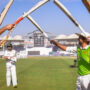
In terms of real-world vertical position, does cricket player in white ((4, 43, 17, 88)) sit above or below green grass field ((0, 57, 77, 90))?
above

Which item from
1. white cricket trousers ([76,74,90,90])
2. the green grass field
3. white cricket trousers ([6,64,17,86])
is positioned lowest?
the green grass field

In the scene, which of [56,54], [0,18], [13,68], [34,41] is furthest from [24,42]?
[0,18]

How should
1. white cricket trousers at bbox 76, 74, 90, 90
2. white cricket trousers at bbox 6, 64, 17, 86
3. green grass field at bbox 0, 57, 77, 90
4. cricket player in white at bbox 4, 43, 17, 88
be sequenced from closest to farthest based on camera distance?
white cricket trousers at bbox 76, 74, 90, 90, green grass field at bbox 0, 57, 77, 90, cricket player in white at bbox 4, 43, 17, 88, white cricket trousers at bbox 6, 64, 17, 86

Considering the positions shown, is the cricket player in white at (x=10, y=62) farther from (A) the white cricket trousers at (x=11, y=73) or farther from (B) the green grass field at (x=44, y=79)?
(B) the green grass field at (x=44, y=79)

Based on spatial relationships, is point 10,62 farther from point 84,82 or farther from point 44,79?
point 84,82

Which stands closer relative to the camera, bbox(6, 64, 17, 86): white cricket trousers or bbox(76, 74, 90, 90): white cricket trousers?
bbox(76, 74, 90, 90): white cricket trousers

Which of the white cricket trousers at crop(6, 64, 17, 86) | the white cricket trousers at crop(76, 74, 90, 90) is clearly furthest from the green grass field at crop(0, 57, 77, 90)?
the white cricket trousers at crop(76, 74, 90, 90)

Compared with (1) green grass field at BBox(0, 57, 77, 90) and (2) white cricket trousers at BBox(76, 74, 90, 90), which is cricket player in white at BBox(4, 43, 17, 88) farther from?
(2) white cricket trousers at BBox(76, 74, 90, 90)

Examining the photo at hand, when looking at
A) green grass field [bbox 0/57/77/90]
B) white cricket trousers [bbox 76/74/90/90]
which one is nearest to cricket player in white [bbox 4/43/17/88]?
green grass field [bbox 0/57/77/90]

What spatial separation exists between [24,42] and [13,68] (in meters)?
88.0

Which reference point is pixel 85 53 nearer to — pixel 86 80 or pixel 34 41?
pixel 86 80

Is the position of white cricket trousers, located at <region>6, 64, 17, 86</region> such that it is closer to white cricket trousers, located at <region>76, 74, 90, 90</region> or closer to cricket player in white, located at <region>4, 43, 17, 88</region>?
cricket player in white, located at <region>4, 43, 17, 88</region>

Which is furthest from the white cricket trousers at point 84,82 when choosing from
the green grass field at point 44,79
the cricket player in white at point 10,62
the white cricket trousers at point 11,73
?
the white cricket trousers at point 11,73

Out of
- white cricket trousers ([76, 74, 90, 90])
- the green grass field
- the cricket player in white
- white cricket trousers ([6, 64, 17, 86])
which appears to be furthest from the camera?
white cricket trousers ([6, 64, 17, 86])
